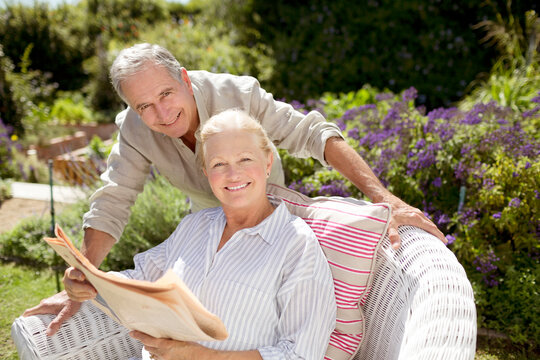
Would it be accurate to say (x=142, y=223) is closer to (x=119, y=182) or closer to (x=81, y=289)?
(x=119, y=182)

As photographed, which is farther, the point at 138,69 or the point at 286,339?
the point at 138,69

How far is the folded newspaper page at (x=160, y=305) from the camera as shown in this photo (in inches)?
40.2

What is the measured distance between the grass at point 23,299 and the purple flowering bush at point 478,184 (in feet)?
0.35

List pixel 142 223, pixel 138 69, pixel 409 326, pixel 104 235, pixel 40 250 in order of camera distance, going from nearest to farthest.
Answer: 1. pixel 409 326
2. pixel 138 69
3. pixel 104 235
4. pixel 142 223
5. pixel 40 250

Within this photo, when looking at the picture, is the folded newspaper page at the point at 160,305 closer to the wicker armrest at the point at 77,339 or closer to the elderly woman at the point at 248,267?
the elderly woman at the point at 248,267

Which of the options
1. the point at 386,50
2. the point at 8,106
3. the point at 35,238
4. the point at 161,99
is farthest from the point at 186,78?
the point at 8,106

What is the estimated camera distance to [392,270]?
1.56 m

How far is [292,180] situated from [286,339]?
84.4 inches

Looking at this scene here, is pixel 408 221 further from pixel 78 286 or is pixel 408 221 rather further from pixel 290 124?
pixel 78 286

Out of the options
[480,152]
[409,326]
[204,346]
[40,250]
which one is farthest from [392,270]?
[40,250]

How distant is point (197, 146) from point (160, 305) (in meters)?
1.07

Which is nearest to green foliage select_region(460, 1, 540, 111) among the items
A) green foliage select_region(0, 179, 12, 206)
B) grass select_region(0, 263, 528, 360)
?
grass select_region(0, 263, 528, 360)

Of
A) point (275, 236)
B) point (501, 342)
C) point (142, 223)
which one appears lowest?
point (501, 342)

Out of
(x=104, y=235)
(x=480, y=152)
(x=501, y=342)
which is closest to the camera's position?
(x=104, y=235)
